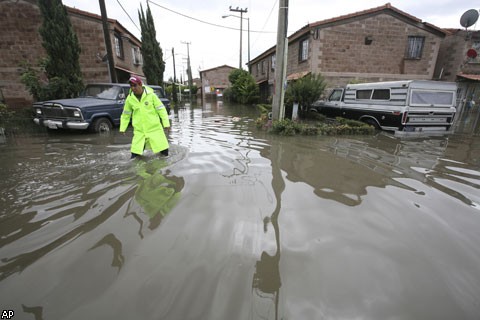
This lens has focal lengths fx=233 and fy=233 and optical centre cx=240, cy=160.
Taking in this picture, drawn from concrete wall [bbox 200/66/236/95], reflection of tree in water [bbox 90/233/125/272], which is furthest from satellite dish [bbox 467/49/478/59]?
concrete wall [bbox 200/66/236/95]

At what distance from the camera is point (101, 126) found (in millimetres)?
7953

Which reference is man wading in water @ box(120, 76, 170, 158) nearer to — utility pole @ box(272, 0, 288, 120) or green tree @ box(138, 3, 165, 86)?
utility pole @ box(272, 0, 288, 120)

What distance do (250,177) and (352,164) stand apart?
7.93 feet

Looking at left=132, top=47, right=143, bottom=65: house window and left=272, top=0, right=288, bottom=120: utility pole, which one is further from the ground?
left=132, top=47, right=143, bottom=65: house window

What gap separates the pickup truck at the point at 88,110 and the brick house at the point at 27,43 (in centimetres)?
603

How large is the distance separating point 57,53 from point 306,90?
466 inches

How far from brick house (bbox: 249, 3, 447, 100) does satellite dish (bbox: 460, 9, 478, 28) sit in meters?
0.99

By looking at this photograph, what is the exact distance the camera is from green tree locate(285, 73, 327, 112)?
10.6 metres

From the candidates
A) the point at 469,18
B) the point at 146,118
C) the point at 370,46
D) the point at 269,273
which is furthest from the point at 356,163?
the point at 469,18

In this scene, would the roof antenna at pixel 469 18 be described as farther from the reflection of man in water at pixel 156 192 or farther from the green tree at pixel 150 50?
the green tree at pixel 150 50

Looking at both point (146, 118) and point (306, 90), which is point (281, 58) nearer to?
point (306, 90)

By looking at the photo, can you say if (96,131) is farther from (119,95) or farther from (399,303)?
(399,303)

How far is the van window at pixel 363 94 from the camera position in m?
9.03

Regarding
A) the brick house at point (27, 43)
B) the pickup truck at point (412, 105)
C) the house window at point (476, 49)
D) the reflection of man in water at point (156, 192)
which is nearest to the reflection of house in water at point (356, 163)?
the pickup truck at point (412, 105)
